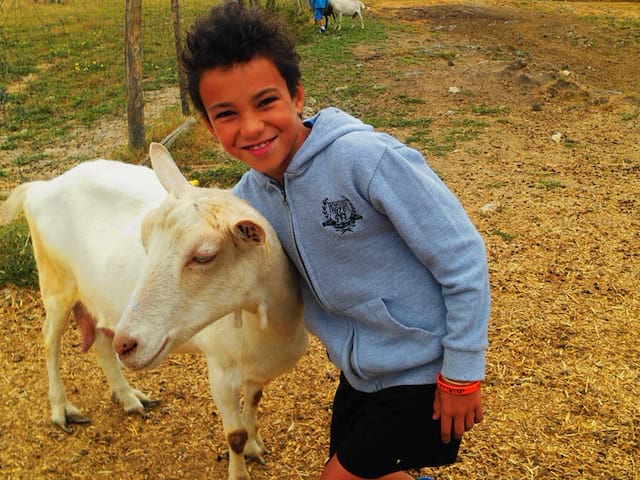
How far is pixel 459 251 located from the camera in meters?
1.60

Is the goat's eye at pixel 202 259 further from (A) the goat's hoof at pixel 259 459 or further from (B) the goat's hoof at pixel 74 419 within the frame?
(B) the goat's hoof at pixel 74 419

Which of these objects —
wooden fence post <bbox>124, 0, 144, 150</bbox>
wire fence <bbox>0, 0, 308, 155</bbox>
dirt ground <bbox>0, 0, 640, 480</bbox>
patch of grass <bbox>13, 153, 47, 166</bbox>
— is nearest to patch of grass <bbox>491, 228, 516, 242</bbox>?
dirt ground <bbox>0, 0, 640, 480</bbox>

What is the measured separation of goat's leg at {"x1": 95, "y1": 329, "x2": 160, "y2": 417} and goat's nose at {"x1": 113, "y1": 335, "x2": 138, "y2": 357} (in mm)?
1822

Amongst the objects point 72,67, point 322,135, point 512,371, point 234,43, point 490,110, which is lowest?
point 72,67

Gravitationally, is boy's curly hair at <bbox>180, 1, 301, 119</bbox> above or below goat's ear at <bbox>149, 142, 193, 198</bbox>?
above

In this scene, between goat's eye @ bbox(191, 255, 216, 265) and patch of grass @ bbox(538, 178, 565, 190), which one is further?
A: patch of grass @ bbox(538, 178, 565, 190)

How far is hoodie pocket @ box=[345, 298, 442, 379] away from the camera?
1.71 m

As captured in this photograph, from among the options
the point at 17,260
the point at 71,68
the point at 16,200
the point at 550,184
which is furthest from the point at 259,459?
the point at 71,68

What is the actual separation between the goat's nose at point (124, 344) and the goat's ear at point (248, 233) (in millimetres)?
397

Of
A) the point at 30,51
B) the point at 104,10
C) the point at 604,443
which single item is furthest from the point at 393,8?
the point at 604,443

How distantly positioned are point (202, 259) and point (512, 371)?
2.38 meters

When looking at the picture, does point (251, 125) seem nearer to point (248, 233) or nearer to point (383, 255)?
point (248, 233)

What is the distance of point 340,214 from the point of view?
1.69 metres

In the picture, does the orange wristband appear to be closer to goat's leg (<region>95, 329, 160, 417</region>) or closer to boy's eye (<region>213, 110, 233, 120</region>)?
boy's eye (<region>213, 110, 233, 120</region>)
